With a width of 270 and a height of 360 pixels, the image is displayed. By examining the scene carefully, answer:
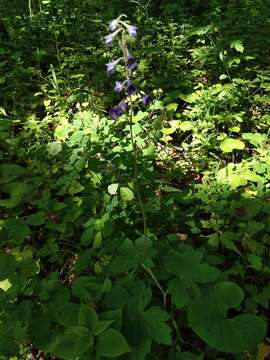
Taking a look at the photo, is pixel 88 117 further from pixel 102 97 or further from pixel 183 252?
pixel 183 252

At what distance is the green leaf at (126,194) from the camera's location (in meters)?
2.38

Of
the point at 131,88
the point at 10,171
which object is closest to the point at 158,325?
the point at 131,88

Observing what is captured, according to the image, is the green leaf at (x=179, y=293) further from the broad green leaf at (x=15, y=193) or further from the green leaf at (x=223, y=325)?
the broad green leaf at (x=15, y=193)

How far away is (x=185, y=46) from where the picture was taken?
471 cm

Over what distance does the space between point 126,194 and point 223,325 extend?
997mm

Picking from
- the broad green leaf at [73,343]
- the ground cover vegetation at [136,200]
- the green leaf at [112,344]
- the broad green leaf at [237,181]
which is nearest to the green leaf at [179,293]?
the ground cover vegetation at [136,200]

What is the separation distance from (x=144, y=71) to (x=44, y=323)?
3090 mm

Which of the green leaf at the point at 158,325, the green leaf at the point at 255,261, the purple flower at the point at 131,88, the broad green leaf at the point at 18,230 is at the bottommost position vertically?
the green leaf at the point at 255,261

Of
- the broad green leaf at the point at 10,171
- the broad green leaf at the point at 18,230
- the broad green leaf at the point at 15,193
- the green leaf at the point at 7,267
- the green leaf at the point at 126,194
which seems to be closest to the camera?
the green leaf at the point at 7,267

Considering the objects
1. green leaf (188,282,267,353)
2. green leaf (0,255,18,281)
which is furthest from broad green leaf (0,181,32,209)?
green leaf (188,282,267,353)

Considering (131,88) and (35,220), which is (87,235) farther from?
(131,88)

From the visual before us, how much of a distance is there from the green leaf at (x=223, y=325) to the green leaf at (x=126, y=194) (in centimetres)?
81

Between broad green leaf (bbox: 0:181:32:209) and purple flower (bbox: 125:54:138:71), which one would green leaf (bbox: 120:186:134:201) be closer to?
broad green leaf (bbox: 0:181:32:209)

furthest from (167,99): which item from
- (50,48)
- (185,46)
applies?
(50,48)
